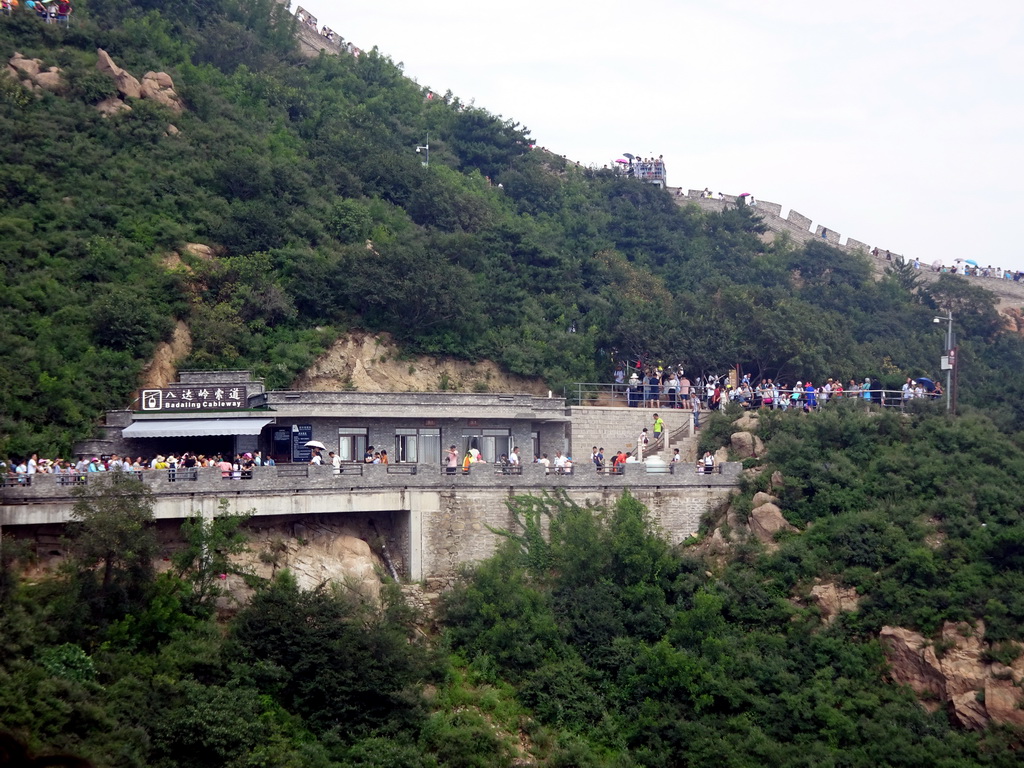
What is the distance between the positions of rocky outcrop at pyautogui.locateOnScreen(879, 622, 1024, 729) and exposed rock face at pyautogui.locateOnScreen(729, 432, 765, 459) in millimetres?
7347

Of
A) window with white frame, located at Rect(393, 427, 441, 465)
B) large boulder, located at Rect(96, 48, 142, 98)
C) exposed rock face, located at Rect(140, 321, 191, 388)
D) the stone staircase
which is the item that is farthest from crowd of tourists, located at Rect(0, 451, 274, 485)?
large boulder, located at Rect(96, 48, 142, 98)

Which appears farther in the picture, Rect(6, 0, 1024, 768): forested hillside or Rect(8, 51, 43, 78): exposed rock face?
Rect(8, 51, 43, 78): exposed rock face

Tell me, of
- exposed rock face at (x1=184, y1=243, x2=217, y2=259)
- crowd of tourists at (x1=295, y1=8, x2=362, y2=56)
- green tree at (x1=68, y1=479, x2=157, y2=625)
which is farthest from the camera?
crowd of tourists at (x1=295, y1=8, x2=362, y2=56)

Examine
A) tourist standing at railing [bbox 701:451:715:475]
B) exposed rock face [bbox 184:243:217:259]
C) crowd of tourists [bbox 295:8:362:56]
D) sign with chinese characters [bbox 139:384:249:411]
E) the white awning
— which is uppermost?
crowd of tourists [bbox 295:8:362:56]

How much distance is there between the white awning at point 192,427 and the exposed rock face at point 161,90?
19.4 metres

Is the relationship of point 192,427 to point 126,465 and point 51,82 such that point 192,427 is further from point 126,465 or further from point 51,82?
point 51,82

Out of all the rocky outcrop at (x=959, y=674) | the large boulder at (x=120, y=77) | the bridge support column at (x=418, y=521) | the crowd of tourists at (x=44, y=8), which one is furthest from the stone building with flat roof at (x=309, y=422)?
the crowd of tourists at (x=44, y=8)

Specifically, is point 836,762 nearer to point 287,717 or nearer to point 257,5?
point 287,717

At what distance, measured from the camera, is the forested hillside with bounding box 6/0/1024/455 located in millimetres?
34500

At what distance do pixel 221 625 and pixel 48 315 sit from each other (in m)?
13.4

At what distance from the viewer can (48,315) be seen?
109 ft

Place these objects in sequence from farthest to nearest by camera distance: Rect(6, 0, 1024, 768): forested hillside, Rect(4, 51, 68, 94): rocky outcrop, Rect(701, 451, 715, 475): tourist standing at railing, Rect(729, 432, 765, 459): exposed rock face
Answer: Rect(4, 51, 68, 94): rocky outcrop, Rect(729, 432, 765, 459): exposed rock face, Rect(701, 451, 715, 475): tourist standing at railing, Rect(6, 0, 1024, 768): forested hillside

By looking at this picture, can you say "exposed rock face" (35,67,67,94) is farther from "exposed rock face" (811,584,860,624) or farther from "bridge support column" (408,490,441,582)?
"exposed rock face" (811,584,860,624)

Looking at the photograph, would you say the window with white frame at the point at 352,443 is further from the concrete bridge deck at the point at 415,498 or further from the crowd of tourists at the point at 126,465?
the concrete bridge deck at the point at 415,498
